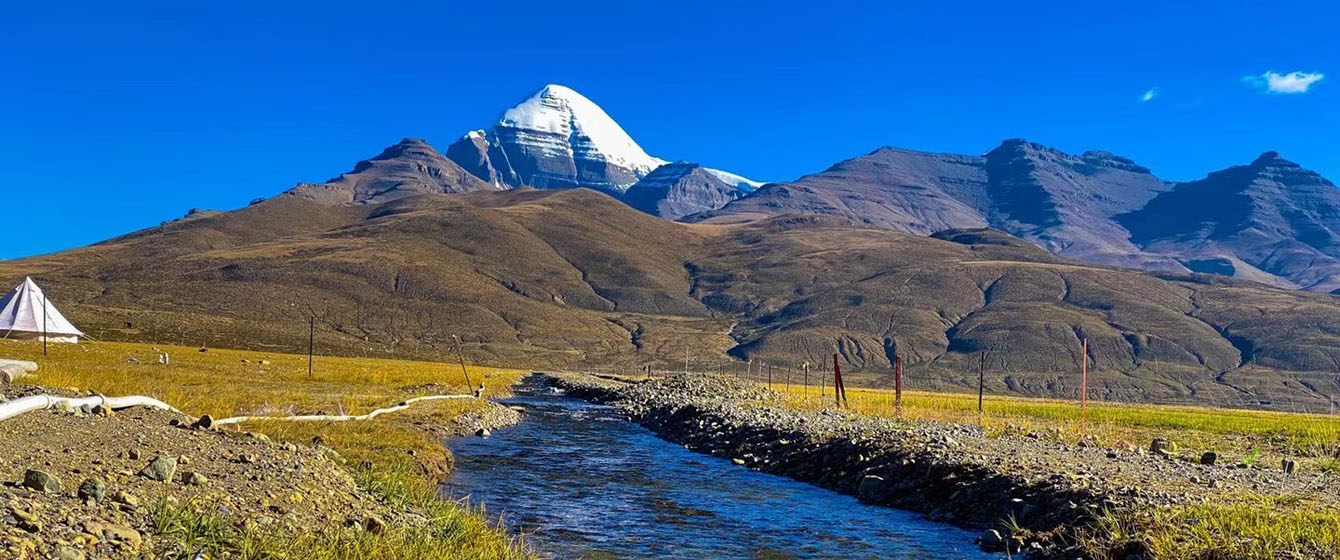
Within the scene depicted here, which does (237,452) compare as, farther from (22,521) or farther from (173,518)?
(22,521)

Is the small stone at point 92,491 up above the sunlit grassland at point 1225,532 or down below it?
above

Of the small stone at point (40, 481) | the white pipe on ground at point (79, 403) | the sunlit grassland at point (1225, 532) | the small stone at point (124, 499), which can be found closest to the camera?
the small stone at point (40, 481)

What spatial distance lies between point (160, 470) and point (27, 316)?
77.7 metres

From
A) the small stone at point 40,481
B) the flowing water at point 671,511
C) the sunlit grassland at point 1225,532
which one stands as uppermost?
the small stone at point 40,481

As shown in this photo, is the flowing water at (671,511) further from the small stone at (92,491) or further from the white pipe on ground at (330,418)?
the small stone at (92,491)

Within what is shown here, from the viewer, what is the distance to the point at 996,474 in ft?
70.5

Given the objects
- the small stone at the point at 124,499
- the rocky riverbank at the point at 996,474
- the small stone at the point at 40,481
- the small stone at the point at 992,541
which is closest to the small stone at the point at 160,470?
the small stone at the point at 124,499

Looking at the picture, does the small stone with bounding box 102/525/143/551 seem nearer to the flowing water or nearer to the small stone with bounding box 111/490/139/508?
the small stone with bounding box 111/490/139/508

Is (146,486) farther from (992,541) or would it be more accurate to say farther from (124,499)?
(992,541)

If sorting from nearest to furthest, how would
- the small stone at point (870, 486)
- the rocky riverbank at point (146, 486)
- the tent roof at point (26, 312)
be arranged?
the rocky riverbank at point (146, 486) < the small stone at point (870, 486) < the tent roof at point (26, 312)

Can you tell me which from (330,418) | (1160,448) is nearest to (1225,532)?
(1160,448)

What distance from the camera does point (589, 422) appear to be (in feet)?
158

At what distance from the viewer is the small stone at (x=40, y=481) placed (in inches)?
402

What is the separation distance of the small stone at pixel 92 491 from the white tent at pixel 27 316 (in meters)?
74.4
